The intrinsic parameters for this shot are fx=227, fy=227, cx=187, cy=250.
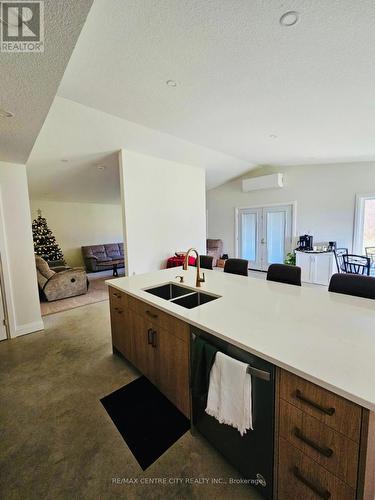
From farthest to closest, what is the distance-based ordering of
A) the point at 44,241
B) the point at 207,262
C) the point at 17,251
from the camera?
the point at 44,241 → the point at 207,262 → the point at 17,251

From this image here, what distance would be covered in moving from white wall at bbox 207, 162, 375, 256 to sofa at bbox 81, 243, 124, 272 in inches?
176

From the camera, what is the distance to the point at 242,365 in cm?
117

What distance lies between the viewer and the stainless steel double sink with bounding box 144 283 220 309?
211 centimetres

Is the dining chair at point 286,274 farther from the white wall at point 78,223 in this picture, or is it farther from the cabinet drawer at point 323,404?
the white wall at point 78,223

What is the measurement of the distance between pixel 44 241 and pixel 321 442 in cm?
714

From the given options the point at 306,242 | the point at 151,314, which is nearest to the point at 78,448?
the point at 151,314

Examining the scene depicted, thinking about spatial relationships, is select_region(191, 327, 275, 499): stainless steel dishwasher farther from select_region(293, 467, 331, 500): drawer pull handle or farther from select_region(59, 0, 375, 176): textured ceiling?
select_region(59, 0, 375, 176): textured ceiling

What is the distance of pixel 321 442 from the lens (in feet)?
3.08

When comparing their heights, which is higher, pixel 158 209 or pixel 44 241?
pixel 158 209

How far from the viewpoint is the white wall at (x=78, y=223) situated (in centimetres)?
695

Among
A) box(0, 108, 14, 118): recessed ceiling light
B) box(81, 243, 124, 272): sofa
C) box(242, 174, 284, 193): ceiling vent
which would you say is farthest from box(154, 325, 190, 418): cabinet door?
box(242, 174, 284, 193): ceiling vent

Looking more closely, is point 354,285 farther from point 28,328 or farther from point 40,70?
point 28,328

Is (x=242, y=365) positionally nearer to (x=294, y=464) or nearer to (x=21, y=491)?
(x=294, y=464)

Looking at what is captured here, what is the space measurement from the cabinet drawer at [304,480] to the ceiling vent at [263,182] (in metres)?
6.34
